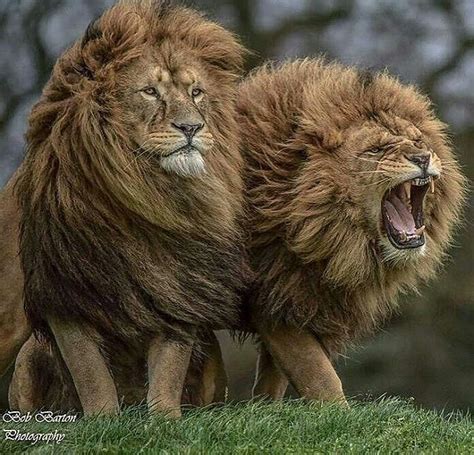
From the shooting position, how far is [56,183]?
18.0ft

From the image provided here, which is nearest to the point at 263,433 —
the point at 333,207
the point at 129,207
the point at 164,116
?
the point at 129,207

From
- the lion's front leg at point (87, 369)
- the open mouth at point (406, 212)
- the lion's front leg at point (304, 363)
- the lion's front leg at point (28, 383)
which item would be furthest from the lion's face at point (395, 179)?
the lion's front leg at point (28, 383)

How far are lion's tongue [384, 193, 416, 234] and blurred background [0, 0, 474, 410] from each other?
4579 millimetres

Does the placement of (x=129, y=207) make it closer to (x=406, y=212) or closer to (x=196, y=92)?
(x=196, y=92)

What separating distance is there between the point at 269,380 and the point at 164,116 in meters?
1.65


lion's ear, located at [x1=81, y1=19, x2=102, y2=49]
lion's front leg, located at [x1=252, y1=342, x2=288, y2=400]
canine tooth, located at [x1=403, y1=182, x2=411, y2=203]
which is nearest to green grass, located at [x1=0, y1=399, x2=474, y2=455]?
lion's front leg, located at [x1=252, y1=342, x2=288, y2=400]

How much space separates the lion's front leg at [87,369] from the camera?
5461mm

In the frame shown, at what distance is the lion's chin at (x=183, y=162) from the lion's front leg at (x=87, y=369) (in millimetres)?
706

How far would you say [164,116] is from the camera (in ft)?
17.7

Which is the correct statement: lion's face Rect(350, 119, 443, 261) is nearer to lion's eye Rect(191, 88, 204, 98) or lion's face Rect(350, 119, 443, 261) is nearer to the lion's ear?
lion's eye Rect(191, 88, 204, 98)

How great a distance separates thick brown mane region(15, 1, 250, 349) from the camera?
543 cm

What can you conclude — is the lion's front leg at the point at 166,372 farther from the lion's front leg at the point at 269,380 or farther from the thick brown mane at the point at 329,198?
the lion's front leg at the point at 269,380

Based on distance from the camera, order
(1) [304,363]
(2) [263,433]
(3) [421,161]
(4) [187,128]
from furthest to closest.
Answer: (1) [304,363] → (3) [421,161] → (4) [187,128] → (2) [263,433]

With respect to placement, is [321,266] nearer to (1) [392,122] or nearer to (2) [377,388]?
(1) [392,122]
